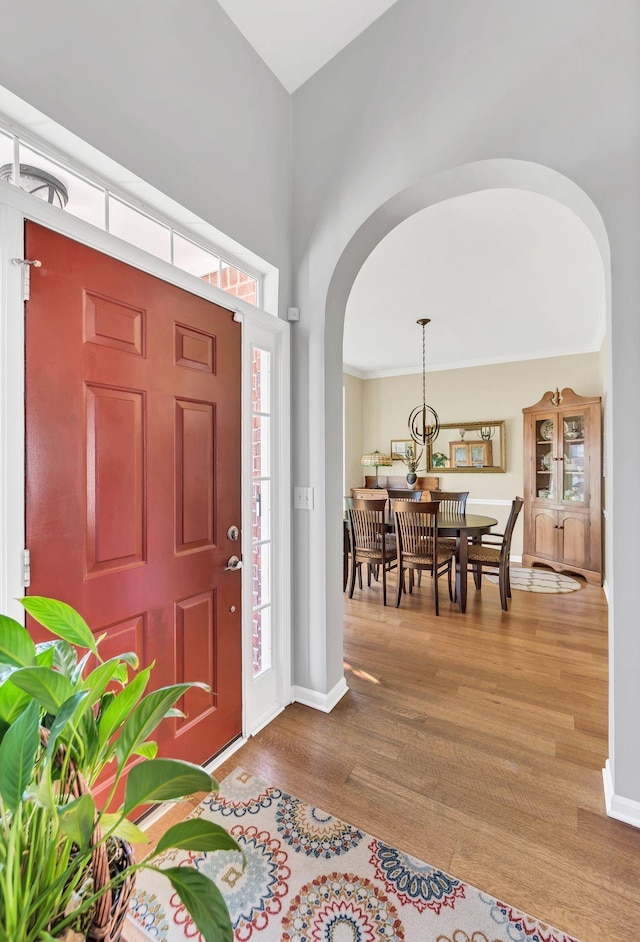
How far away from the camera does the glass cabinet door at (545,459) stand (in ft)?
17.0

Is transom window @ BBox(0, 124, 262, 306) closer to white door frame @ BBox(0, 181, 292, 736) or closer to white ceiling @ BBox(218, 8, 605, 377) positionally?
white door frame @ BBox(0, 181, 292, 736)

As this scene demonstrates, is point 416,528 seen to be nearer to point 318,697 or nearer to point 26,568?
point 318,697

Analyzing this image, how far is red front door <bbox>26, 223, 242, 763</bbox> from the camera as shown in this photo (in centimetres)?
124

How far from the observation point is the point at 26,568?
3.87ft

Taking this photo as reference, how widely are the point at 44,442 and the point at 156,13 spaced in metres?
1.61

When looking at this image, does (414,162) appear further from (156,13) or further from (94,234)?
(94,234)

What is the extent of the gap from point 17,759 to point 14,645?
0.57 ft

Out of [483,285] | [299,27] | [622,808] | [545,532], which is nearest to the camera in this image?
[622,808]

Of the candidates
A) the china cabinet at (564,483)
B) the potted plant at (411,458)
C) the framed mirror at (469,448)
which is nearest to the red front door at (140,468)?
the potted plant at (411,458)

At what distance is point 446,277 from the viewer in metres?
3.54

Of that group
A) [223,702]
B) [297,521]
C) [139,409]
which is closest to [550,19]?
[139,409]

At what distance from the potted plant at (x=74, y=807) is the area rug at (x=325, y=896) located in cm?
80

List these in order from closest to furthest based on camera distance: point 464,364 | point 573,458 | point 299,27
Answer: point 299,27
point 573,458
point 464,364

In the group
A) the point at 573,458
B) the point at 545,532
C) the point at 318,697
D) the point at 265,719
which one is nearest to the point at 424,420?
the point at 573,458
